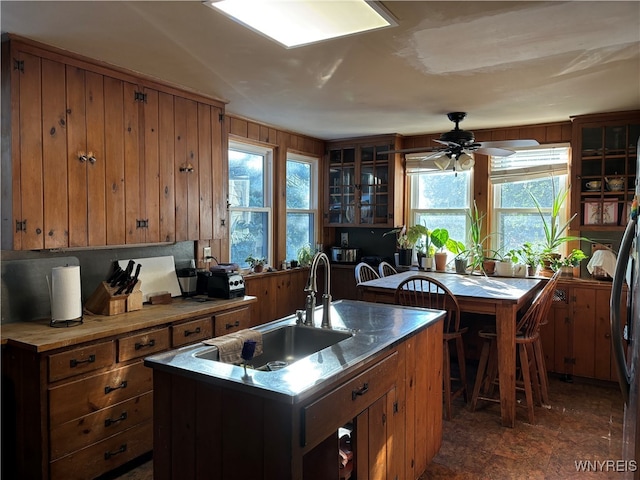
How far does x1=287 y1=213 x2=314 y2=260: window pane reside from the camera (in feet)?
16.9

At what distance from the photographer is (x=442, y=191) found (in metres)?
5.20

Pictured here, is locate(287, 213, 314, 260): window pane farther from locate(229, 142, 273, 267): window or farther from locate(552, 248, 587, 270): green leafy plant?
locate(552, 248, 587, 270): green leafy plant

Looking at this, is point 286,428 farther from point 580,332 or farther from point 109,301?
point 580,332

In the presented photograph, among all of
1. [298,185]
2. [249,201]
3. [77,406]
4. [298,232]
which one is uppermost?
[298,185]

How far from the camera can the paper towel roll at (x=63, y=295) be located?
8.29 feet

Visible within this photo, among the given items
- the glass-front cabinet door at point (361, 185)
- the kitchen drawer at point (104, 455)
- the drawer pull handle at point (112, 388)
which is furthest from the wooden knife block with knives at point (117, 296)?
the glass-front cabinet door at point (361, 185)

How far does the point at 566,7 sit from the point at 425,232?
317 cm

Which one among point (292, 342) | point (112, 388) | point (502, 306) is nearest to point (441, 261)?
point (502, 306)

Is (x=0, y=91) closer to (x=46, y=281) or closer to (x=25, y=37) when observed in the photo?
(x=25, y=37)

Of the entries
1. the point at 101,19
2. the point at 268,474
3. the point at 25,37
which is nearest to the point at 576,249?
the point at 268,474

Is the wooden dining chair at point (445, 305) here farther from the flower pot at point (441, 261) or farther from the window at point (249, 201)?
the window at point (249, 201)

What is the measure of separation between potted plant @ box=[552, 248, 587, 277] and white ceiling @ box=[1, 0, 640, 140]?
4.02 ft

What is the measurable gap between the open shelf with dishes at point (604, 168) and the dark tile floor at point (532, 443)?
5.04 ft

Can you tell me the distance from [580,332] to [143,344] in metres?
3.51
